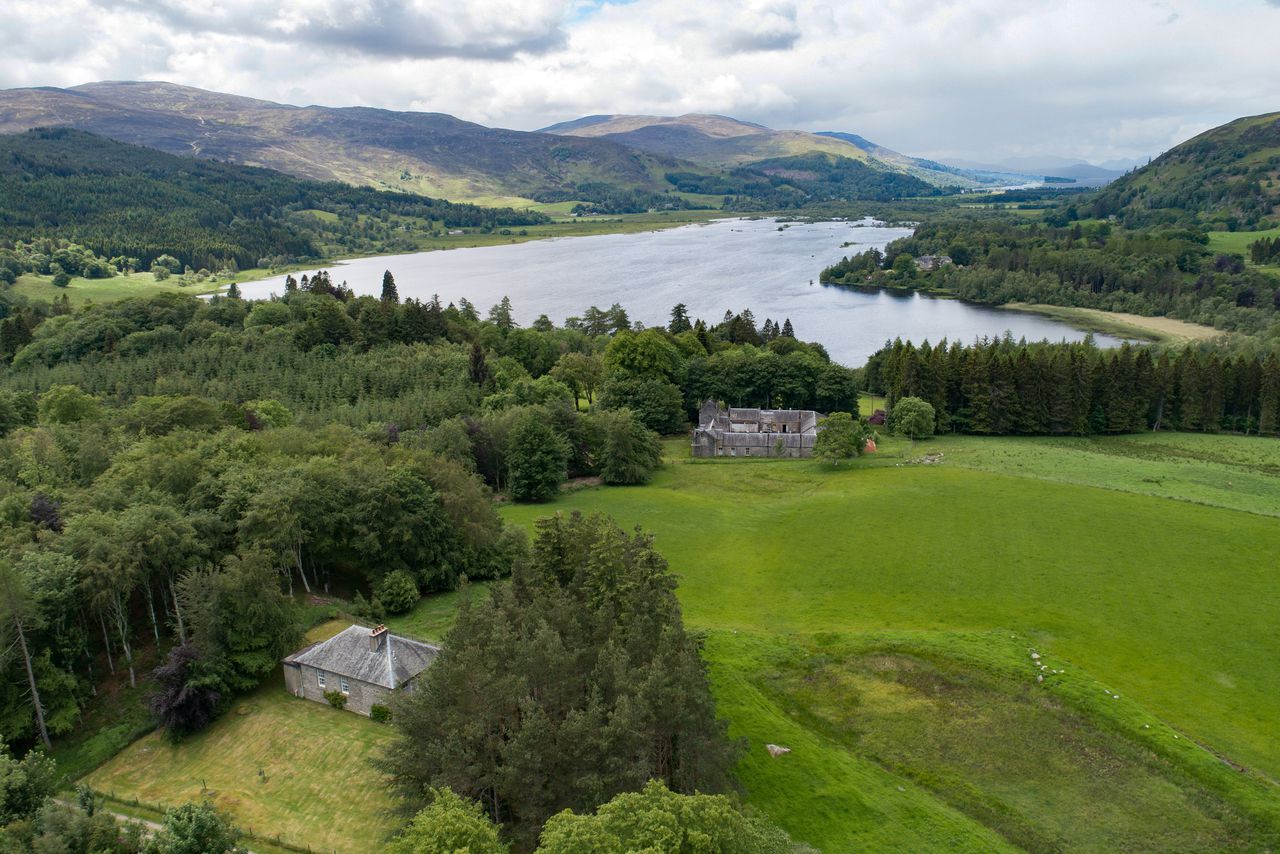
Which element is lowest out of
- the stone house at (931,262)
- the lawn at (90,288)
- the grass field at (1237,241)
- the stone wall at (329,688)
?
the stone wall at (329,688)

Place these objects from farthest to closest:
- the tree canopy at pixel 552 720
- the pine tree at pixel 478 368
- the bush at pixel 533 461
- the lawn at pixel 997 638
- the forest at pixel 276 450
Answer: the pine tree at pixel 478 368, the bush at pixel 533 461, the forest at pixel 276 450, the lawn at pixel 997 638, the tree canopy at pixel 552 720

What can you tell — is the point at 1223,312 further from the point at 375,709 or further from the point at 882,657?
the point at 375,709

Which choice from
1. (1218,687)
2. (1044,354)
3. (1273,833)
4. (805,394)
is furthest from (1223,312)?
(1273,833)

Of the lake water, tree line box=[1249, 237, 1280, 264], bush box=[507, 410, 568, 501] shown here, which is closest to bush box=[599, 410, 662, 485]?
bush box=[507, 410, 568, 501]

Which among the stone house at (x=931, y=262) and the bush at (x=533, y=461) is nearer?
the bush at (x=533, y=461)

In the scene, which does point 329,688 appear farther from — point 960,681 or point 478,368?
point 478,368

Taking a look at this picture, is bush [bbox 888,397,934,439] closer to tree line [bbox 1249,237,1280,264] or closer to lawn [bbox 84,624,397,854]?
lawn [bbox 84,624,397,854]

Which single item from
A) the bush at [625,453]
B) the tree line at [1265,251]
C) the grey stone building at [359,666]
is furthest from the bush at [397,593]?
the tree line at [1265,251]

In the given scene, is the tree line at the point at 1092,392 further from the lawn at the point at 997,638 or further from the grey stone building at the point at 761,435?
the lawn at the point at 997,638
